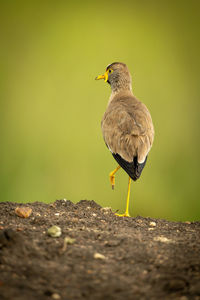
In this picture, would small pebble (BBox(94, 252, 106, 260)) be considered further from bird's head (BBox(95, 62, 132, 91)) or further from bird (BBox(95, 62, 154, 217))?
bird's head (BBox(95, 62, 132, 91))

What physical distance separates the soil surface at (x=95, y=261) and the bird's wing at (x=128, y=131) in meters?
0.74

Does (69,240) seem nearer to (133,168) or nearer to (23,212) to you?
(23,212)

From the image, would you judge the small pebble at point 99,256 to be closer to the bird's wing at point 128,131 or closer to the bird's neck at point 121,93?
the bird's wing at point 128,131

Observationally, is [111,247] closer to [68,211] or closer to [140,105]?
[68,211]

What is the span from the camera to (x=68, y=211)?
4039mm

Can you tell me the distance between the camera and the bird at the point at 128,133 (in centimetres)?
374

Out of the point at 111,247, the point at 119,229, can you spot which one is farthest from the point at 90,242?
the point at 119,229

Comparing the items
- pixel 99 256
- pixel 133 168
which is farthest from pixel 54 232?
pixel 133 168

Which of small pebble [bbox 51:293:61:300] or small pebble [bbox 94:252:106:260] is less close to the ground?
small pebble [bbox 94:252:106:260]

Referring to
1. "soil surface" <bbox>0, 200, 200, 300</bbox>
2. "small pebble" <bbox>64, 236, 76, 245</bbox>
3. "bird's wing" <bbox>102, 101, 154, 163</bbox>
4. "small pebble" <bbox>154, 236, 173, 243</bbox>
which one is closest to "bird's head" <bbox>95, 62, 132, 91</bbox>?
"bird's wing" <bbox>102, 101, 154, 163</bbox>

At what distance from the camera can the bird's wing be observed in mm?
3789

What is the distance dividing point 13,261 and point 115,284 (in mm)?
659

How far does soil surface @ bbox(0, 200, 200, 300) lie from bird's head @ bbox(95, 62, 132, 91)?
197cm

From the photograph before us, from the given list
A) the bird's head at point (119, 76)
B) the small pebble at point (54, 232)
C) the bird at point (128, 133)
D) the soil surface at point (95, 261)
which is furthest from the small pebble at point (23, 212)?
the bird's head at point (119, 76)
